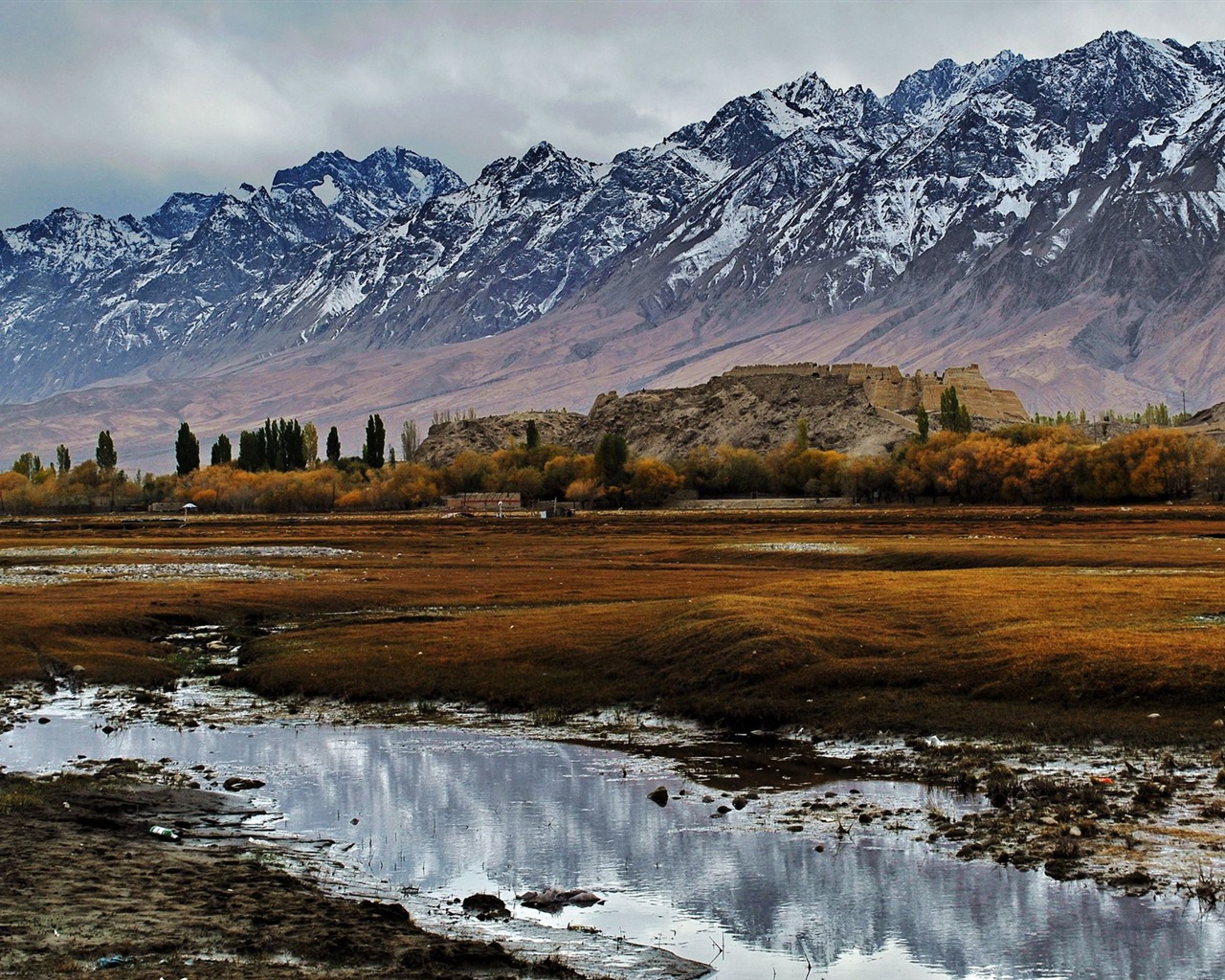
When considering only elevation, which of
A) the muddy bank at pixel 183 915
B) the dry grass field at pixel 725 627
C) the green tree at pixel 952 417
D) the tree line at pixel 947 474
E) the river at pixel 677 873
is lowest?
the river at pixel 677 873

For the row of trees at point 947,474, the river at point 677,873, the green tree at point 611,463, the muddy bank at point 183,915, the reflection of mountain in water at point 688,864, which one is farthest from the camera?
the green tree at point 611,463

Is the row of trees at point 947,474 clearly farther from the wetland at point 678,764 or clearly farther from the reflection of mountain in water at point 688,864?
the reflection of mountain in water at point 688,864

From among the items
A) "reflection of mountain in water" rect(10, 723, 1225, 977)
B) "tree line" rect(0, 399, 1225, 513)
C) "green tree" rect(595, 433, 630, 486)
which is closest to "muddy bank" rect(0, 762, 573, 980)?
"reflection of mountain in water" rect(10, 723, 1225, 977)

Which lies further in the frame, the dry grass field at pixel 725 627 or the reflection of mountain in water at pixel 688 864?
the dry grass field at pixel 725 627

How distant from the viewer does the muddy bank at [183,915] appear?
17.4 metres

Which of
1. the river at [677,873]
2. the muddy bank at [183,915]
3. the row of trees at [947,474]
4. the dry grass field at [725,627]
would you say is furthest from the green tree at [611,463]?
the muddy bank at [183,915]

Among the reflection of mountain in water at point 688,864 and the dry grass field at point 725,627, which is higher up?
the dry grass field at point 725,627

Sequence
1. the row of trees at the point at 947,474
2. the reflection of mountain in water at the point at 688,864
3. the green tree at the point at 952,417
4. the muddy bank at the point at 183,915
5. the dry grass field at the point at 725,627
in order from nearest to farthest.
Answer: the muddy bank at the point at 183,915 < the reflection of mountain in water at the point at 688,864 < the dry grass field at the point at 725,627 < the row of trees at the point at 947,474 < the green tree at the point at 952,417

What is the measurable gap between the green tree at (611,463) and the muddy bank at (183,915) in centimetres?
16920

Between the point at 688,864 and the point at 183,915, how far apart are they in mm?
7863

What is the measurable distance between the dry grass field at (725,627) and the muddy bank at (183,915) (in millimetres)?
14988

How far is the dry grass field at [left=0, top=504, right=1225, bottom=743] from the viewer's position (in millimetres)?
33812

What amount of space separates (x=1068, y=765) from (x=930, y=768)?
2616 mm

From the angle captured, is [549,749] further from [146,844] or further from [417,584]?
[417,584]
